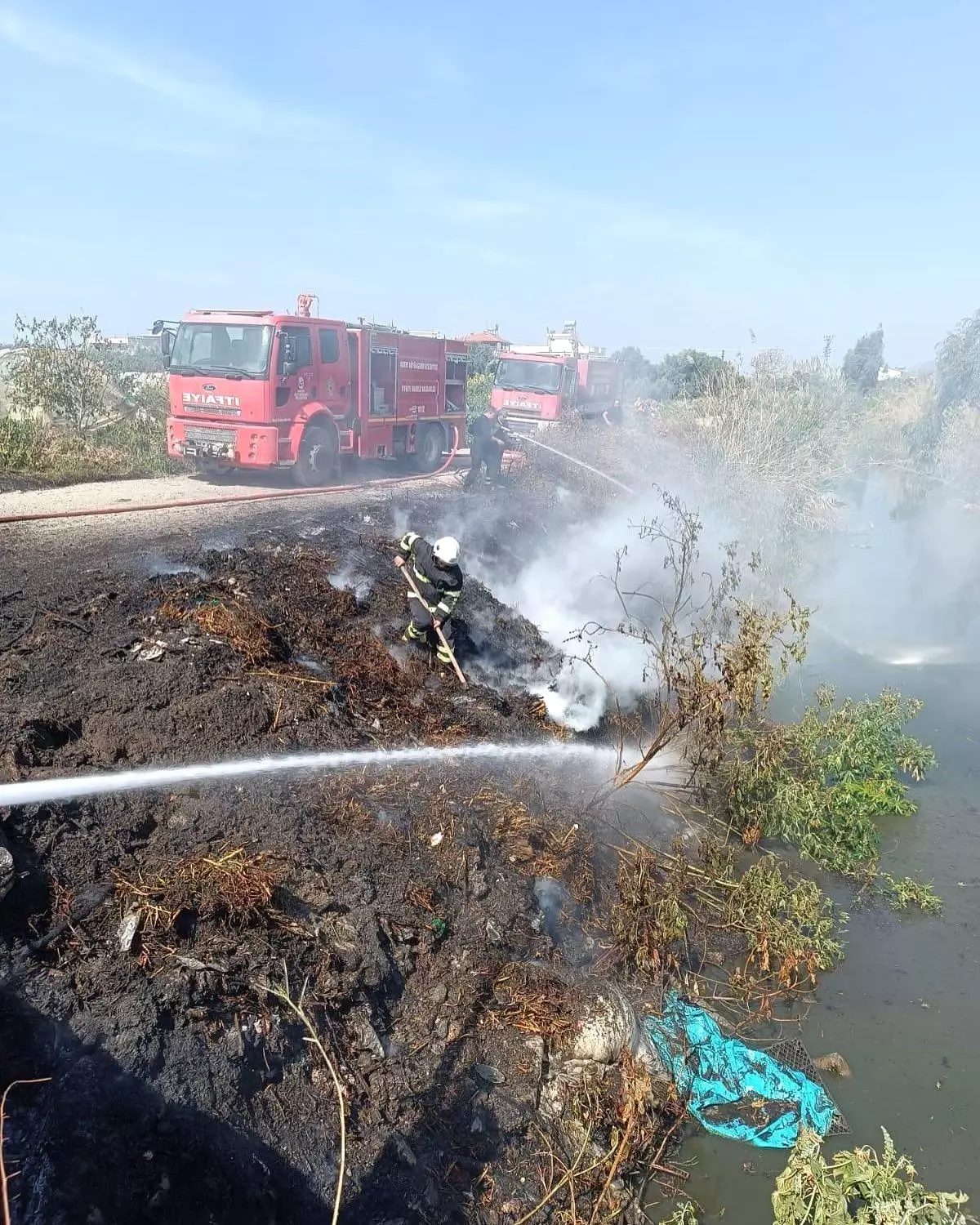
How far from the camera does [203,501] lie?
1184 cm

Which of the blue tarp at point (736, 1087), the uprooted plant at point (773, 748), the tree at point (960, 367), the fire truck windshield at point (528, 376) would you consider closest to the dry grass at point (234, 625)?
the uprooted plant at point (773, 748)

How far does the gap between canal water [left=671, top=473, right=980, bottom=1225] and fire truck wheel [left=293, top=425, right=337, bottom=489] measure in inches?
316

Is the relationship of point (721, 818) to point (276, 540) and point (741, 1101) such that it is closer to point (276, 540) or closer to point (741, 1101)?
point (741, 1101)

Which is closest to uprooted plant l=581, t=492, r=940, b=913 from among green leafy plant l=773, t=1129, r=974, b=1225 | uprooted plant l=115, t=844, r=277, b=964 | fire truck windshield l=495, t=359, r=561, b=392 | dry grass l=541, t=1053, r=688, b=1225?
dry grass l=541, t=1053, r=688, b=1225

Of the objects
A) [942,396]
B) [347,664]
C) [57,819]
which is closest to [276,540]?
[347,664]

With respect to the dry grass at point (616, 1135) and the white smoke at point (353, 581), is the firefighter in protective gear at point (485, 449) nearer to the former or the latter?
the white smoke at point (353, 581)

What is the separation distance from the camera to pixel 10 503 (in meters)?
11.1

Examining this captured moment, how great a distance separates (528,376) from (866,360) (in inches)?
1281

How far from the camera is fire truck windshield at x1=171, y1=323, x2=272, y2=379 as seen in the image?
496 inches

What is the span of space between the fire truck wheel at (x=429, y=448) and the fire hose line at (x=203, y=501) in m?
0.80

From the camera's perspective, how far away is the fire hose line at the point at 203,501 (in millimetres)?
10250

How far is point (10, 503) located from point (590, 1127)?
10.4 metres

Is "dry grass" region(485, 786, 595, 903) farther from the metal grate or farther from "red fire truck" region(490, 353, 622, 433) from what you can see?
"red fire truck" region(490, 353, 622, 433)

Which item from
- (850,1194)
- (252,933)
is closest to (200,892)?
(252,933)
